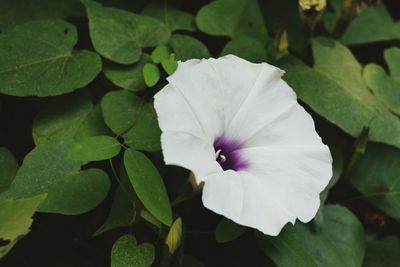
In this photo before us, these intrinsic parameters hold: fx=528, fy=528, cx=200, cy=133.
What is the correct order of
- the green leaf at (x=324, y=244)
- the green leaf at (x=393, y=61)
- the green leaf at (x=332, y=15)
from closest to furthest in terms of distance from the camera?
the green leaf at (x=324, y=244) → the green leaf at (x=393, y=61) → the green leaf at (x=332, y=15)

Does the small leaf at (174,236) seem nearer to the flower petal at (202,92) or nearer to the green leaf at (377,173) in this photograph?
the flower petal at (202,92)

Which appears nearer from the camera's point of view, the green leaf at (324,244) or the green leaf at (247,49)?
the green leaf at (324,244)

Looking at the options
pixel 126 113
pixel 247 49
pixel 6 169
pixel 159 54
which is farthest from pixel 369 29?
pixel 6 169

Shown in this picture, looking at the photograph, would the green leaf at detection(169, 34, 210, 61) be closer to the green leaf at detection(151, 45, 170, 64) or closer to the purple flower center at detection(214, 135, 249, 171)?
the green leaf at detection(151, 45, 170, 64)

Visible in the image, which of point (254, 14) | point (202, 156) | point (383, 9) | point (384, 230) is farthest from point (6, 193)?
point (383, 9)

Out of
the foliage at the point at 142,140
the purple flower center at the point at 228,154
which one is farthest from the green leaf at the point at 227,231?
the purple flower center at the point at 228,154

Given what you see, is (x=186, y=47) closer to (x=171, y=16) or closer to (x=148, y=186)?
(x=171, y=16)

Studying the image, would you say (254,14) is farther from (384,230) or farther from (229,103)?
(384,230)
